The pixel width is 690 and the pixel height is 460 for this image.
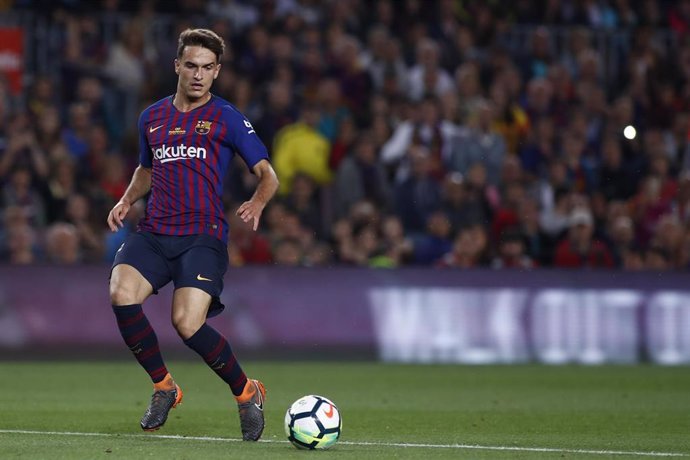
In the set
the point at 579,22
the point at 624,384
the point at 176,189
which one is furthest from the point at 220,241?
the point at 579,22

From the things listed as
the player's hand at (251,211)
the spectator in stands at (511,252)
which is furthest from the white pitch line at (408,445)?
the spectator in stands at (511,252)

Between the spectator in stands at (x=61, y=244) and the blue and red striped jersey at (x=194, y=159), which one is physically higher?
the blue and red striped jersey at (x=194, y=159)

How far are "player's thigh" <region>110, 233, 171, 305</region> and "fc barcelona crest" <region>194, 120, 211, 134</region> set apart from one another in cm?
72

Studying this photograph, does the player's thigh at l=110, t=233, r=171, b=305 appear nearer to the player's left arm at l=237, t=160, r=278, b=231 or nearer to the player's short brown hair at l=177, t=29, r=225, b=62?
the player's left arm at l=237, t=160, r=278, b=231

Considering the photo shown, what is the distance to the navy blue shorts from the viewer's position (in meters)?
8.70

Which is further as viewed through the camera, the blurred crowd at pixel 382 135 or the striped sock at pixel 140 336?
the blurred crowd at pixel 382 135

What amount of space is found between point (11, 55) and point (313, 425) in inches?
454

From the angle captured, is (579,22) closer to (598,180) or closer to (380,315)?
(598,180)

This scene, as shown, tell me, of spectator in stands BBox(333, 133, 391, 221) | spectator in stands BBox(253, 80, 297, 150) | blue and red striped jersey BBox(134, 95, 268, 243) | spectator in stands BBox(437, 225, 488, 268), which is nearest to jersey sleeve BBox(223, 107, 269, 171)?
blue and red striped jersey BBox(134, 95, 268, 243)

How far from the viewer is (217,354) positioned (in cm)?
866

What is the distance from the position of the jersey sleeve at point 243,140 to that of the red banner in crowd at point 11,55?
33.3 ft

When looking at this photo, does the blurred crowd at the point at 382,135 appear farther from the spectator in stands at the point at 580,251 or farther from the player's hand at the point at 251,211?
the player's hand at the point at 251,211

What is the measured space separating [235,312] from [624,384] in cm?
442

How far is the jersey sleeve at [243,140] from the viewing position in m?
8.83
